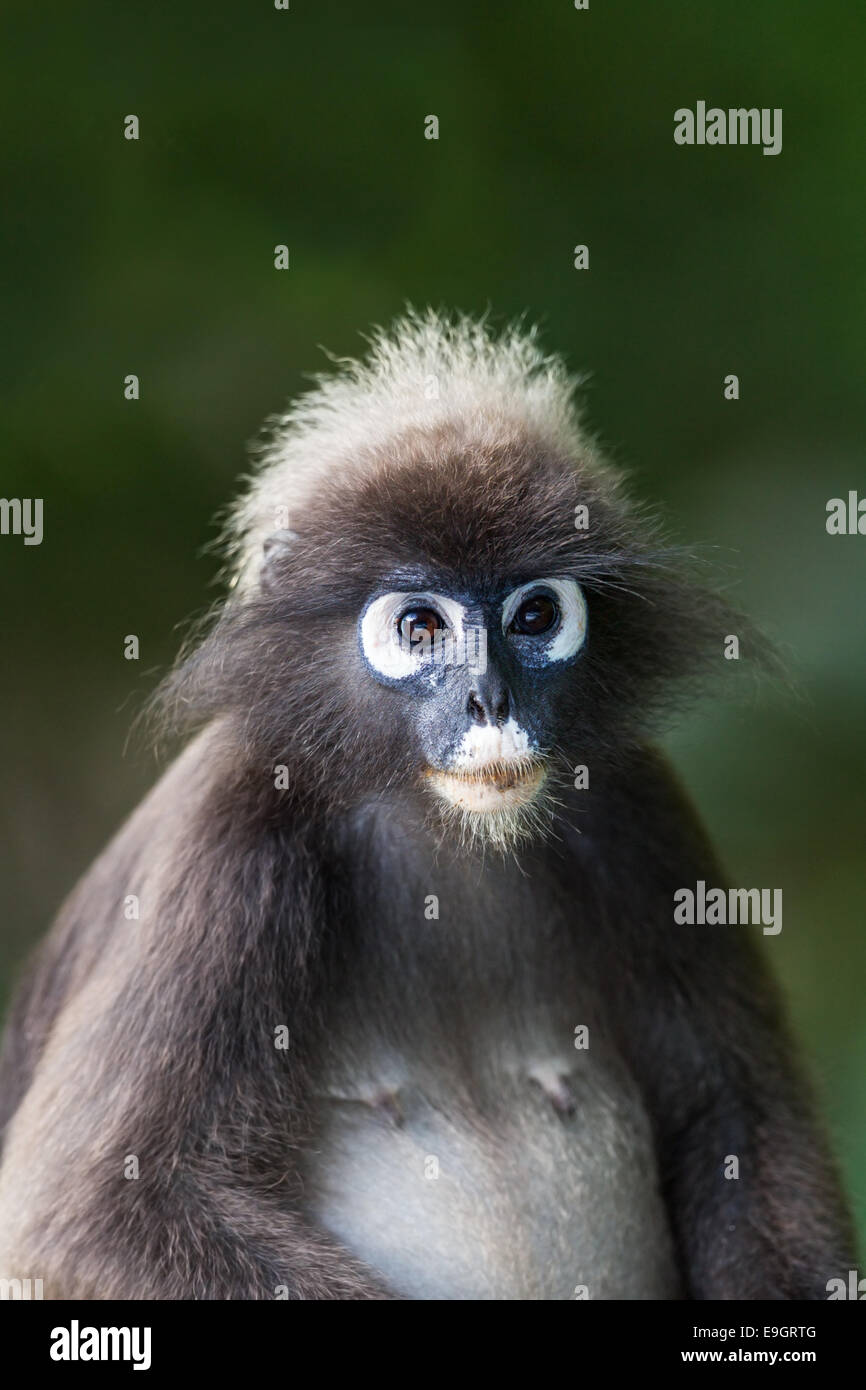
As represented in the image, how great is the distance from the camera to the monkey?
12.9 feet

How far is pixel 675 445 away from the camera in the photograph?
7.47 m

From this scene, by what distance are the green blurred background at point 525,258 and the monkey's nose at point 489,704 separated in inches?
131

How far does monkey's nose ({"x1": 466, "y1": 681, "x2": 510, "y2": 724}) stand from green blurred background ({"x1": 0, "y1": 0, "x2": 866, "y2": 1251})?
10.9 feet

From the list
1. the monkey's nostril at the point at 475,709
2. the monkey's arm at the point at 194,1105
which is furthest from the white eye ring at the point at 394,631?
the monkey's arm at the point at 194,1105

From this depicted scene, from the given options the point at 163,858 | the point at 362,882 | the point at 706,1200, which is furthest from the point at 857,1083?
the point at 163,858

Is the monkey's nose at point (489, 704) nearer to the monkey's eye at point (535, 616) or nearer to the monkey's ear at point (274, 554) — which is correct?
the monkey's eye at point (535, 616)

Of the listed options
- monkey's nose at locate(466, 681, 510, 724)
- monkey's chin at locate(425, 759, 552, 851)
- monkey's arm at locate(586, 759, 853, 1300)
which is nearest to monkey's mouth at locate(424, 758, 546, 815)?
monkey's chin at locate(425, 759, 552, 851)

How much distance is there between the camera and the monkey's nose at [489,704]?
12.3 feet

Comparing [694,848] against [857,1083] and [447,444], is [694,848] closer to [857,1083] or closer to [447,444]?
[447,444]

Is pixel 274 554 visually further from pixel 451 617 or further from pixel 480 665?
pixel 480 665

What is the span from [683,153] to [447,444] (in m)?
3.90

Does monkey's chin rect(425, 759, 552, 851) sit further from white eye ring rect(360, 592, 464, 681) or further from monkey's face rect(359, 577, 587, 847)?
white eye ring rect(360, 592, 464, 681)

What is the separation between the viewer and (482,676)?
376 cm

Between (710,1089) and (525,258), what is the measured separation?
411 centimetres
